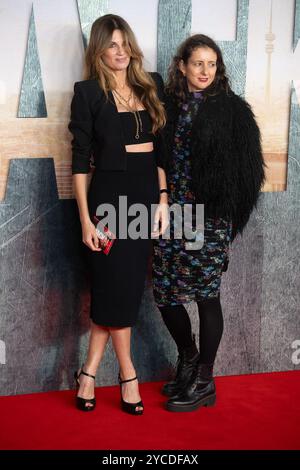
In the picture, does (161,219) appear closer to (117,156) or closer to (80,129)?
(117,156)

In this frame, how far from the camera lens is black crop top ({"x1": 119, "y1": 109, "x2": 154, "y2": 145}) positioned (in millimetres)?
2520

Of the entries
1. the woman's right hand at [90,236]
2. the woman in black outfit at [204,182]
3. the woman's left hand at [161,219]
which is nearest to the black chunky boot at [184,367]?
the woman in black outfit at [204,182]

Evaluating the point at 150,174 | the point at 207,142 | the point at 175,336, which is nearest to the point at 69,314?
the point at 175,336

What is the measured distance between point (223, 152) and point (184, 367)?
0.98 m

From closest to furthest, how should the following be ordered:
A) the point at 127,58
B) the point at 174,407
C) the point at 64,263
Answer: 1. the point at 127,58
2. the point at 174,407
3. the point at 64,263

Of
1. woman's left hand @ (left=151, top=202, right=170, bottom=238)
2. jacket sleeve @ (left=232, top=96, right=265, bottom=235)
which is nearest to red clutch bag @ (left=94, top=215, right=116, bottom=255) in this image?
woman's left hand @ (left=151, top=202, right=170, bottom=238)

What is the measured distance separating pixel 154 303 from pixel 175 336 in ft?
0.80

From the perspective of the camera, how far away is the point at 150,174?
2578 mm

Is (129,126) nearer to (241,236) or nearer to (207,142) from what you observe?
(207,142)

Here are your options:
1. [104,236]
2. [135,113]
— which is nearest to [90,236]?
[104,236]

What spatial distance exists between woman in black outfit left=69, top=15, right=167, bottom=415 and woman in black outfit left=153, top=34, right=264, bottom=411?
0.09 m

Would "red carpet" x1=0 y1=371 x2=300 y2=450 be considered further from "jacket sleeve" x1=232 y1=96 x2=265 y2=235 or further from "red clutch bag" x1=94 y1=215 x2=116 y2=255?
"jacket sleeve" x1=232 y1=96 x2=265 y2=235

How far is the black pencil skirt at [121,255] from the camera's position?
8.30ft

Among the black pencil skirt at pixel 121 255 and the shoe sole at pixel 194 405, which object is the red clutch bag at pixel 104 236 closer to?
the black pencil skirt at pixel 121 255
